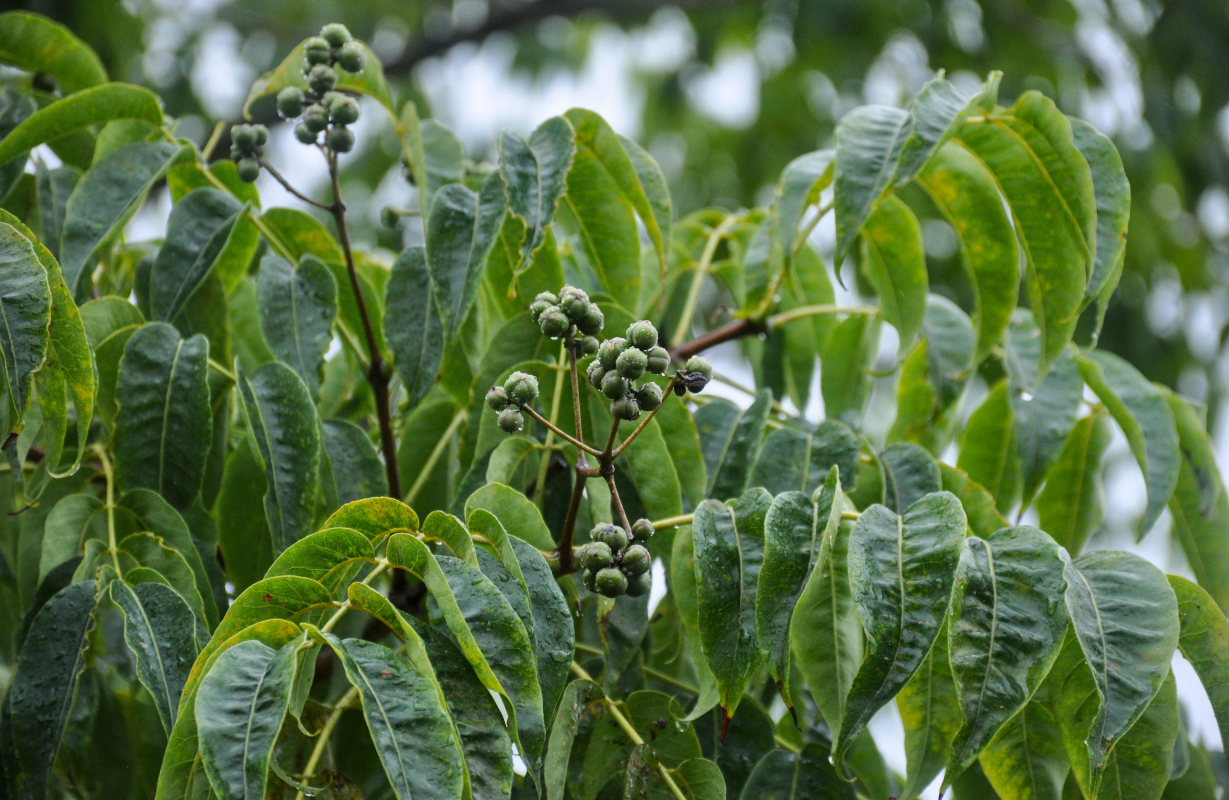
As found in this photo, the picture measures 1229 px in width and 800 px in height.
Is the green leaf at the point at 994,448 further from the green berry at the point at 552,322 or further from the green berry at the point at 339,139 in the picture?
the green berry at the point at 339,139

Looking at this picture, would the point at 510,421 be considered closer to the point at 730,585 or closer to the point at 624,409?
the point at 624,409

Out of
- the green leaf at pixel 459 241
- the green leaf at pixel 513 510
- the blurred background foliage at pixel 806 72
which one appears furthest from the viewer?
the blurred background foliage at pixel 806 72

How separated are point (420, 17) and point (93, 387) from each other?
15.9 ft

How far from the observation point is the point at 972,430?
1.64 m

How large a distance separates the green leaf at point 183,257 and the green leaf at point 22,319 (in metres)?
0.27

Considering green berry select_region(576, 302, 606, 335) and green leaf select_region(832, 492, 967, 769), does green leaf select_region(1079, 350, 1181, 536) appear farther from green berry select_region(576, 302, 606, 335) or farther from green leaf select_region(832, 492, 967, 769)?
green berry select_region(576, 302, 606, 335)

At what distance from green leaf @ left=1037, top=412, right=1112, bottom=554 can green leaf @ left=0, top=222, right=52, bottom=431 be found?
138cm

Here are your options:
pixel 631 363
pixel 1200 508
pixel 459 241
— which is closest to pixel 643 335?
pixel 631 363

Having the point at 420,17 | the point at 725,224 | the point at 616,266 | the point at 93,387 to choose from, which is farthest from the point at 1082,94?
the point at 93,387

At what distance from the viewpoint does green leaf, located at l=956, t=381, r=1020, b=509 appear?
163 cm

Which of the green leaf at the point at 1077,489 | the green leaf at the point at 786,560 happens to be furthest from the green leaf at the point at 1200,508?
the green leaf at the point at 786,560

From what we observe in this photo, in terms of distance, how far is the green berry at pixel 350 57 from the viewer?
138cm

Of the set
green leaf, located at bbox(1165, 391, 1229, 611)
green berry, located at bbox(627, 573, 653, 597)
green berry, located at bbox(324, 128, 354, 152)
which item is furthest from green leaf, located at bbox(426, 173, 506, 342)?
green leaf, located at bbox(1165, 391, 1229, 611)

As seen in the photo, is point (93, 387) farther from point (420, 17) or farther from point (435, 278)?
point (420, 17)
